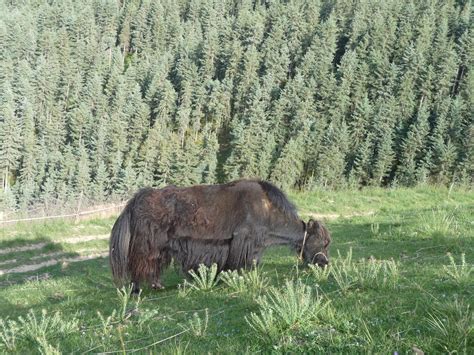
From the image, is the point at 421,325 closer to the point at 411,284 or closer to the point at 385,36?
the point at 411,284

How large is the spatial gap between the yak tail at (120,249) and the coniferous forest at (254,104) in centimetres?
3791

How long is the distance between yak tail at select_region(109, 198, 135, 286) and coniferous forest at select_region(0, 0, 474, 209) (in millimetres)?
37912

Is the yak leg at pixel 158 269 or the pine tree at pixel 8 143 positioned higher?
the yak leg at pixel 158 269

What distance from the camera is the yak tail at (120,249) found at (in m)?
7.59

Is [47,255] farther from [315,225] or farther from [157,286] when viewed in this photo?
[315,225]

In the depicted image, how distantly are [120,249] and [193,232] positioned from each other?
1.23 m

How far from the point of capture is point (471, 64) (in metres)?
63.8

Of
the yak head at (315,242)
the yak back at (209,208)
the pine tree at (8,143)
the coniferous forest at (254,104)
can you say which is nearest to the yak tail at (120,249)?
the yak back at (209,208)

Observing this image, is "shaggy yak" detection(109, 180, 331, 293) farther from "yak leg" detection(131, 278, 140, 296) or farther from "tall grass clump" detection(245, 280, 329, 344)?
"tall grass clump" detection(245, 280, 329, 344)

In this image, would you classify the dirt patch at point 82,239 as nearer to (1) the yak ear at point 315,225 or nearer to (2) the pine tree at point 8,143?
(1) the yak ear at point 315,225

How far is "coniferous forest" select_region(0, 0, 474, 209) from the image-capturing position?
55.9 m

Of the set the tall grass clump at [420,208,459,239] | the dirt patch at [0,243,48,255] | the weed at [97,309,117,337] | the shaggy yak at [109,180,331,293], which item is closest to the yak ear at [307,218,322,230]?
the shaggy yak at [109,180,331,293]

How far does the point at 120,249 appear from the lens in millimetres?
7613

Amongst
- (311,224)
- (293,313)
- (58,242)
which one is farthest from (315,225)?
(58,242)
